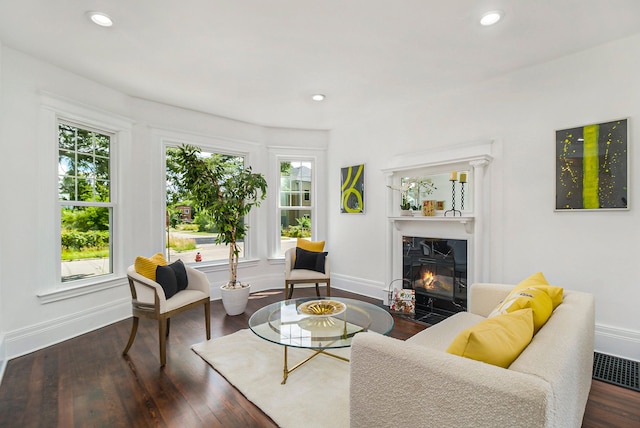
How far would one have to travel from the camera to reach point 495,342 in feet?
3.89

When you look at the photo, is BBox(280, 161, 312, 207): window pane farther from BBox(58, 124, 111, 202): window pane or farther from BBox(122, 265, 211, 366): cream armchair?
BBox(122, 265, 211, 366): cream armchair

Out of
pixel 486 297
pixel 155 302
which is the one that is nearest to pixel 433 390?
pixel 486 297

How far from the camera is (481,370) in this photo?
1062mm

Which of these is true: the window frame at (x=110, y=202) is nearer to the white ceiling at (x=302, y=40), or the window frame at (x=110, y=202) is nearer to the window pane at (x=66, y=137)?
the window pane at (x=66, y=137)

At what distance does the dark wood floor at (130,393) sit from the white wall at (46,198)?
1.05 feet

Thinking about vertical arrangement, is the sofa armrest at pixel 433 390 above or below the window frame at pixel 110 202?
below

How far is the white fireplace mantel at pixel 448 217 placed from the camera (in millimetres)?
3312

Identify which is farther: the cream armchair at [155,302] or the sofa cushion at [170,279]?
the sofa cushion at [170,279]

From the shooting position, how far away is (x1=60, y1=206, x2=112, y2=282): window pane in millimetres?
Answer: 3176

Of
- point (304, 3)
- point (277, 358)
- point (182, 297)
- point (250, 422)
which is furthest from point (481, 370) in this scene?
point (182, 297)

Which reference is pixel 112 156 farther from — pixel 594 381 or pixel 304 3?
pixel 594 381

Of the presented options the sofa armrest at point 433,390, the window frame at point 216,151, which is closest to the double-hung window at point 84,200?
the window frame at point 216,151

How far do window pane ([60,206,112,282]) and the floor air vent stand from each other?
4.82m

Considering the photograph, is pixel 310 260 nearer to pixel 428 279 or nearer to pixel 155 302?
pixel 428 279
